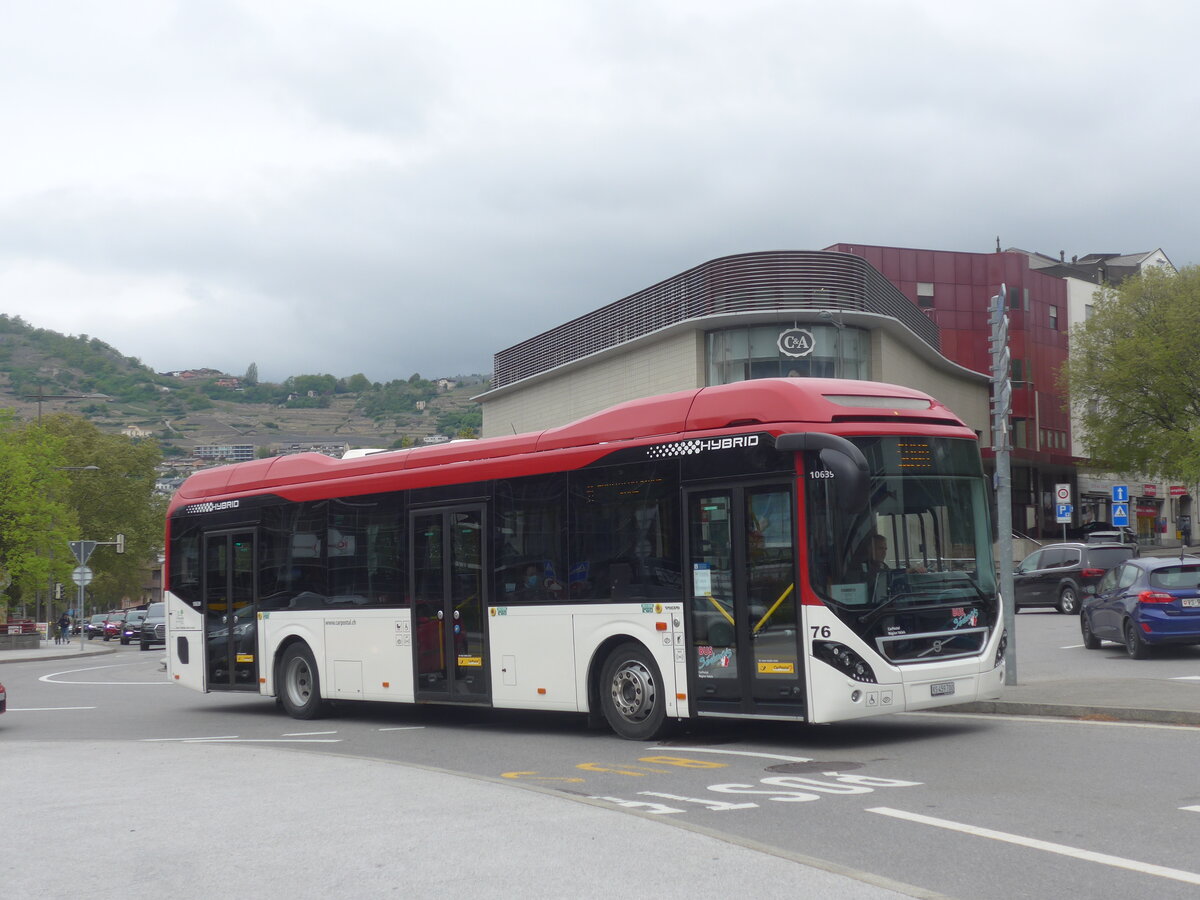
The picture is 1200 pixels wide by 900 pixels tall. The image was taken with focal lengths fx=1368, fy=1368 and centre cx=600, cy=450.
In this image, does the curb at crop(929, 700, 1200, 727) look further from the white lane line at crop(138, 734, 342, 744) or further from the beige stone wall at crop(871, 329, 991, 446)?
the beige stone wall at crop(871, 329, 991, 446)

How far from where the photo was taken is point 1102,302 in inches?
2539

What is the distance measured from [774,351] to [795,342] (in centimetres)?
81

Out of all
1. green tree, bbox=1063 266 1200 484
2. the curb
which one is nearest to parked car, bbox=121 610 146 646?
green tree, bbox=1063 266 1200 484

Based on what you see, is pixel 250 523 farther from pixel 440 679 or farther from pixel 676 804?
pixel 676 804

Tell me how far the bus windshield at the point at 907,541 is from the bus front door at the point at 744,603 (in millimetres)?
318

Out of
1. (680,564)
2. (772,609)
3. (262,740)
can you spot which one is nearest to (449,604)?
(262,740)

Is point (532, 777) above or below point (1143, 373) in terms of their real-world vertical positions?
below

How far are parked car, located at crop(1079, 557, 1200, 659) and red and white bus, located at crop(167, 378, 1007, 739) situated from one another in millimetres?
8680

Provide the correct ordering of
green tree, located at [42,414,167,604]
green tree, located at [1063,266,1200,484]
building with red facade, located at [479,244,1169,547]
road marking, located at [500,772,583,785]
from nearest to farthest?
road marking, located at [500,772,583,785]
building with red facade, located at [479,244,1169,547]
green tree, located at [1063,266,1200,484]
green tree, located at [42,414,167,604]

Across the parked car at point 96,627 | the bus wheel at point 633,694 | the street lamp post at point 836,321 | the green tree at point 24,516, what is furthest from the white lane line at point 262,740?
the parked car at point 96,627

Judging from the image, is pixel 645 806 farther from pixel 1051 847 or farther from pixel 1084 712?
pixel 1084 712

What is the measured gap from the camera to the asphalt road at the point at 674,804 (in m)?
6.72

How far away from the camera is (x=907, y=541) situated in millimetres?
11828

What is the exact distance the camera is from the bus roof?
1202 centimetres
